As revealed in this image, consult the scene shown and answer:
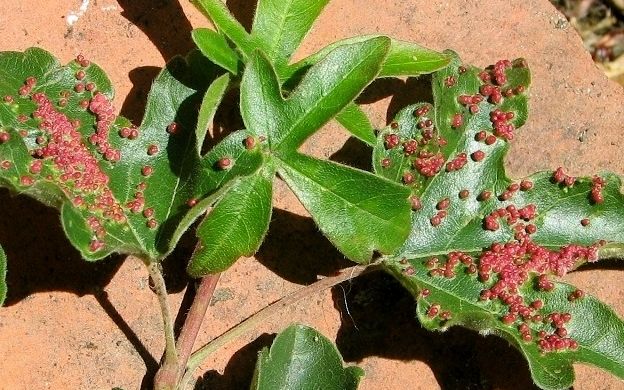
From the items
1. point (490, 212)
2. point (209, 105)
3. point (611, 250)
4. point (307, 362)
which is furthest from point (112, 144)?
point (611, 250)

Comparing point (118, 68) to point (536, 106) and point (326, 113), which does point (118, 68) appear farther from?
point (536, 106)

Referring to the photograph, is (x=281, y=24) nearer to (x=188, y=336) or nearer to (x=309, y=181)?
(x=309, y=181)

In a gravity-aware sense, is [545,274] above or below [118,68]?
below

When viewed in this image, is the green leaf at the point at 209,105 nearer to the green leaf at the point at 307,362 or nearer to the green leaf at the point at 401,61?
the green leaf at the point at 401,61

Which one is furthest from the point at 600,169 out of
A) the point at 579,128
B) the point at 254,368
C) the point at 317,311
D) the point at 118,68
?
the point at 118,68

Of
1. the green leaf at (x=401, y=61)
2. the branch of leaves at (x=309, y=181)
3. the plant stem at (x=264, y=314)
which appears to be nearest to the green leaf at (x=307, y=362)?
the plant stem at (x=264, y=314)
